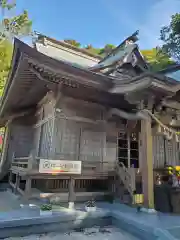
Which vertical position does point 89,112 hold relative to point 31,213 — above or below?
above

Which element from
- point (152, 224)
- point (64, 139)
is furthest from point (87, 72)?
point (152, 224)

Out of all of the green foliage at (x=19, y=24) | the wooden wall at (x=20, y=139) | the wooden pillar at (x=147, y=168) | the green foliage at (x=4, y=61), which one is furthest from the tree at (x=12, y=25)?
the wooden pillar at (x=147, y=168)

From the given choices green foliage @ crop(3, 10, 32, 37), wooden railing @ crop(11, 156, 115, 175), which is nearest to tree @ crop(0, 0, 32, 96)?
green foliage @ crop(3, 10, 32, 37)

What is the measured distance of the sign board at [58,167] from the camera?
5113mm

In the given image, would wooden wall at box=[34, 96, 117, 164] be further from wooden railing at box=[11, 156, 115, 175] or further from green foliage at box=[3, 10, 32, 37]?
green foliage at box=[3, 10, 32, 37]

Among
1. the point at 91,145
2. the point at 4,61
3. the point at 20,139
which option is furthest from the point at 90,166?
the point at 4,61

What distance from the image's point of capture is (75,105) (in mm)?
6957

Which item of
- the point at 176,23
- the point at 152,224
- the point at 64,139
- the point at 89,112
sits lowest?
the point at 152,224

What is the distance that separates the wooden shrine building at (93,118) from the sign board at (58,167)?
0.08 m

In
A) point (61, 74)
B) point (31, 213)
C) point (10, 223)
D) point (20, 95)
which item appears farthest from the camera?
point (20, 95)

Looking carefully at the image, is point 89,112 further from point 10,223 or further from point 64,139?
point 10,223

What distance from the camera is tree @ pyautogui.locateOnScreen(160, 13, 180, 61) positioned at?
2172 cm

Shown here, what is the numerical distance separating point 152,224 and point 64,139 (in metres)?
3.70

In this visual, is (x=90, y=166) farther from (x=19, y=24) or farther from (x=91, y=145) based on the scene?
(x=19, y=24)
